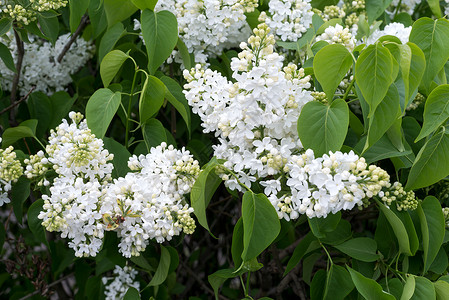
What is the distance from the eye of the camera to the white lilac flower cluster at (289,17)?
1.84 meters

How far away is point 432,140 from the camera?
1404mm

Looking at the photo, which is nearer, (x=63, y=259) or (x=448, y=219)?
(x=448, y=219)

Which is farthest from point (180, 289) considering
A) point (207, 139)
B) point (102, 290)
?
point (207, 139)

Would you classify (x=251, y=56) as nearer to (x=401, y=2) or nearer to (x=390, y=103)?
(x=390, y=103)

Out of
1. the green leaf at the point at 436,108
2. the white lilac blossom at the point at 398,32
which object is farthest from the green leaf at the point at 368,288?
the white lilac blossom at the point at 398,32

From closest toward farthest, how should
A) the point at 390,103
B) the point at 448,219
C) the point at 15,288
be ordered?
the point at 390,103, the point at 448,219, the point at 15,288

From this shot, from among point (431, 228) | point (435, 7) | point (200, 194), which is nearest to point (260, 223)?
point (200, 194)

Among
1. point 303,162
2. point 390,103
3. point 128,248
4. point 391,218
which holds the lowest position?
point 128,248

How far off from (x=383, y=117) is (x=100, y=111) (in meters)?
0.83

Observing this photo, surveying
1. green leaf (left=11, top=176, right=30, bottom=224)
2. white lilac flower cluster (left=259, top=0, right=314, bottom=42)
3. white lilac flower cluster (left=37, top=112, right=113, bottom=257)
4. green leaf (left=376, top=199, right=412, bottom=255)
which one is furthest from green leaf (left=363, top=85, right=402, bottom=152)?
green leaf (left=11, top=176, right=30, bottom=224)

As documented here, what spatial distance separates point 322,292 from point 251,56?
772 mm

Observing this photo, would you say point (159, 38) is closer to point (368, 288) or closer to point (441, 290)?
point (368, 288)

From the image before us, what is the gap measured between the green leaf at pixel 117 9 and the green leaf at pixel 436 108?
3.36 feet

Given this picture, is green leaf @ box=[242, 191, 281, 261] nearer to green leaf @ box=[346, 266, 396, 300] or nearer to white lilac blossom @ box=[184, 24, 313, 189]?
white lilac blossom @ box=[184, 24, 313, 189]
